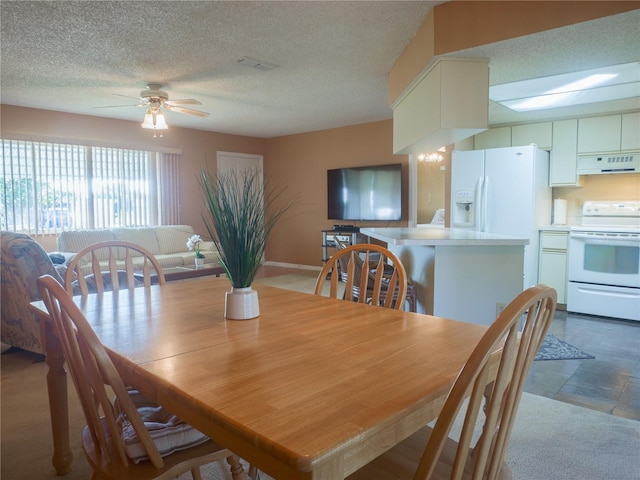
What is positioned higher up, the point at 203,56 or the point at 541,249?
the point at 203,56

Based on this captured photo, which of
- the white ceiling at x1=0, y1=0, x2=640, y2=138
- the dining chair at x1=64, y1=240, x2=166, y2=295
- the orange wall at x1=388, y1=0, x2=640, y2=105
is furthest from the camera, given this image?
the white ceiling at x1=0, y1=0, x2=640, y2=138

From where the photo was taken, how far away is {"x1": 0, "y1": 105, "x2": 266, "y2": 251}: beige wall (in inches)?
213

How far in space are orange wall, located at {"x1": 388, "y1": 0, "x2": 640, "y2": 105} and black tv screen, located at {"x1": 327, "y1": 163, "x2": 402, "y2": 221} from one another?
337cm

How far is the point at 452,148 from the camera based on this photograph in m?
4.88

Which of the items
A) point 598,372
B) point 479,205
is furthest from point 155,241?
Answer: point 598,372

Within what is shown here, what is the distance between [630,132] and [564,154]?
62 cm

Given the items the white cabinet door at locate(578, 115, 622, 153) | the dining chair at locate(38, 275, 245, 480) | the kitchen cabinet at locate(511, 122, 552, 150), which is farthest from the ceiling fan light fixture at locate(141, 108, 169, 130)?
the white cabinet door at locate(578, 115, 622, 153)

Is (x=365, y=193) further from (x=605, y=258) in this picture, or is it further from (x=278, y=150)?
(x=605, y=258)

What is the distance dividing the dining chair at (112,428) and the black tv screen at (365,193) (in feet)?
18.3

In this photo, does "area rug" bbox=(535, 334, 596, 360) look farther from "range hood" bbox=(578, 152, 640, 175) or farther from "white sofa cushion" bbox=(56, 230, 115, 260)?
"white sofa cushion" bbox=(56, 230, 115, 260)

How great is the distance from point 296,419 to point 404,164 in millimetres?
5955

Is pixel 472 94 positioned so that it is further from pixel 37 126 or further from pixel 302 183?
pixel 37 126

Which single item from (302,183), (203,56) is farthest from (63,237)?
(302,183)

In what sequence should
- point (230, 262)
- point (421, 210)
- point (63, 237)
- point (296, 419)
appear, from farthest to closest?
point (421, 210), point (63, 237), point (230, 262), point (296, 419)
